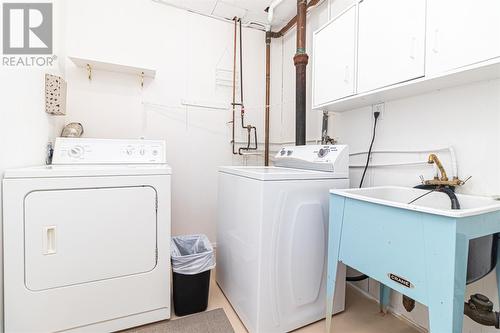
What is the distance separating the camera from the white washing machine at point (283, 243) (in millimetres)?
1408

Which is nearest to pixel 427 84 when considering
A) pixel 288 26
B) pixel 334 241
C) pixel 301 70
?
pixel 334 241

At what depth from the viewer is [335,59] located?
1.74 m

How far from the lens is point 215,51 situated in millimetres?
2719

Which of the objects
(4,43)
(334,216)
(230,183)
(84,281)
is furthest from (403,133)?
(4,43)

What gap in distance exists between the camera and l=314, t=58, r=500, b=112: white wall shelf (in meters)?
1.06

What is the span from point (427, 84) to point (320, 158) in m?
0.72

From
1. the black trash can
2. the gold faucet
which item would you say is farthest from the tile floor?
the gold faucet

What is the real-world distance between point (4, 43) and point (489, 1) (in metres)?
2.42

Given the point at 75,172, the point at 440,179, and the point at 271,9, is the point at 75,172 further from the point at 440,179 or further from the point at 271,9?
the point at 271,9

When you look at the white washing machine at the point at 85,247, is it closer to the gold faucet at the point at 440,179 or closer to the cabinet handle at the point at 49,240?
the cabinet handle at the point at 49,240

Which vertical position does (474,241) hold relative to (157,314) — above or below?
above

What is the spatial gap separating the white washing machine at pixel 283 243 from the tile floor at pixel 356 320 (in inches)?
2.2

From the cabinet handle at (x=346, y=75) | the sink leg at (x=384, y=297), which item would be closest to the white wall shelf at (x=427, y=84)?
the cabinet handle at (x=346, y=75)

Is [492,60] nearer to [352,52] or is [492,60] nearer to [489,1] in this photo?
[489,1]
